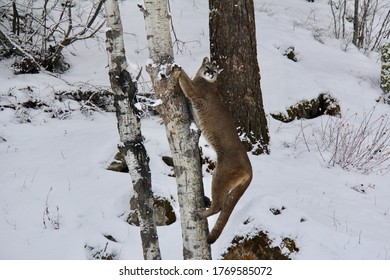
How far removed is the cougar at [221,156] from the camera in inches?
154

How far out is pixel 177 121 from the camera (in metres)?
3.77

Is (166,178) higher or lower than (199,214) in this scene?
lower

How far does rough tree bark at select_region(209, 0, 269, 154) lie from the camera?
21.7 ft

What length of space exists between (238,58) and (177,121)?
3.13 metres

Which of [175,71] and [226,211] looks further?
[226,211]

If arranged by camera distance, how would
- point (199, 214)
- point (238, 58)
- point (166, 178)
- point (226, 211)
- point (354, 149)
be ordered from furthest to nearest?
point (354, 149)
point (238, 58)
point (166, 178)
point (226, 211)
point (199, 214)

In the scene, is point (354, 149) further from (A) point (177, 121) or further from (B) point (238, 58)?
(A) point (177, 121)

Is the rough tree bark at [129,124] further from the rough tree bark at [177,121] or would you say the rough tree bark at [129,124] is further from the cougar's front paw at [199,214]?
the cougar's front paw at [199,214]

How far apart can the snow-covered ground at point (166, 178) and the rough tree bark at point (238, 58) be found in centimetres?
55

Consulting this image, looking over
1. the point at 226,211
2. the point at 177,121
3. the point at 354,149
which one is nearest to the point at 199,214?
the point at 226,211

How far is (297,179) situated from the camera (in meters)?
6.66

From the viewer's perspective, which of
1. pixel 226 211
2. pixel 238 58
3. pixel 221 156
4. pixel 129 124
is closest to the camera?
pixel 226 211

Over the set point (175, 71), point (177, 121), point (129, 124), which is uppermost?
point (175, 71)

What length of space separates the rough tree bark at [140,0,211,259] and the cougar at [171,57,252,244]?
0.30 ft
